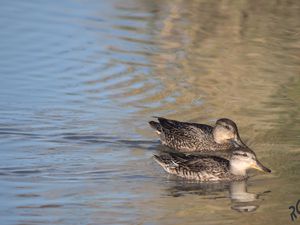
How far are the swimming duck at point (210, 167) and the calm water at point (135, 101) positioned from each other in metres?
0.16

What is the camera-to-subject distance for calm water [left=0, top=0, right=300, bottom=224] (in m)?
11.2

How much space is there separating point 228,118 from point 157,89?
180 cm

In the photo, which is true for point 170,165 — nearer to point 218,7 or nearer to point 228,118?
point 228,118

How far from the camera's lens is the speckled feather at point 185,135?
1399cm

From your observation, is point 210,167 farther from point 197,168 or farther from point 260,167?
point 260,167

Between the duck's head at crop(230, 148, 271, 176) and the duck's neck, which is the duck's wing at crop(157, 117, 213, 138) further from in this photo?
the duck's neck

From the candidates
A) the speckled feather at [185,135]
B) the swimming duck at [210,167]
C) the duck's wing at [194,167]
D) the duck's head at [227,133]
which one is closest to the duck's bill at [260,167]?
the swimming duck at [210,167]

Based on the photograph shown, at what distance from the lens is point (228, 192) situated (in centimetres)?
1212

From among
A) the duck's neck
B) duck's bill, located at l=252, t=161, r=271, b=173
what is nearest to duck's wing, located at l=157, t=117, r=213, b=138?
the duck's neck

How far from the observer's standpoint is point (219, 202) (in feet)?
37.4

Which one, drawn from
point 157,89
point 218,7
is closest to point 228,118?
point 157,89

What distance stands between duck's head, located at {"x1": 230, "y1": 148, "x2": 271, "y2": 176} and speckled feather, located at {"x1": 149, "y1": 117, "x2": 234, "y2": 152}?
135 centimetres

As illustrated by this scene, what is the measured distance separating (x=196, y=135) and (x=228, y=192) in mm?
2086

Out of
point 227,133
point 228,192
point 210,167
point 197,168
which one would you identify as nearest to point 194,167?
point 197,168
